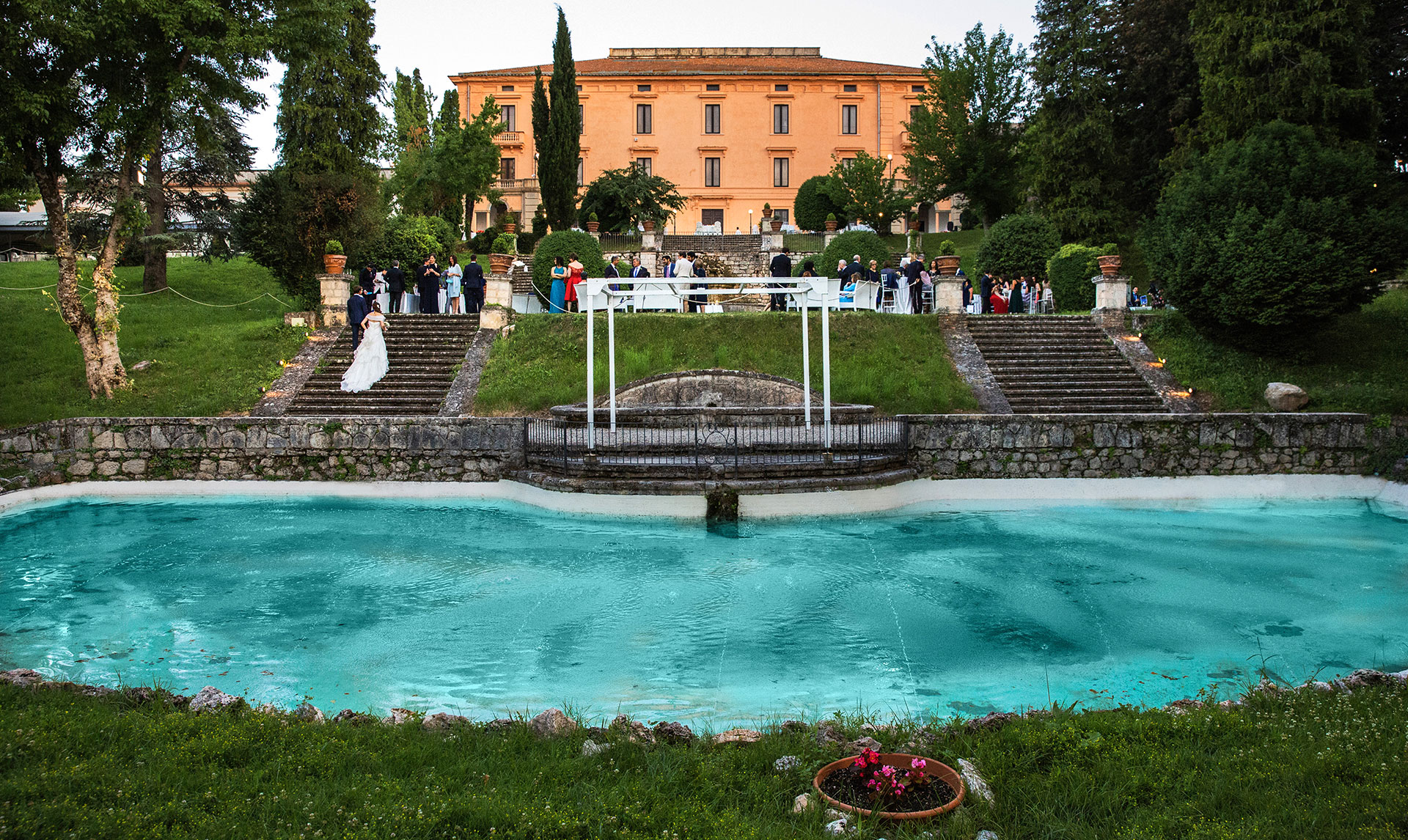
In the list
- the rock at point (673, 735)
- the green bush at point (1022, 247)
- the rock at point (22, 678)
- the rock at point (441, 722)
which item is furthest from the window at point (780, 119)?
the rock at point (673, 735)

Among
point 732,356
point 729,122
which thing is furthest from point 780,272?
point 729,122

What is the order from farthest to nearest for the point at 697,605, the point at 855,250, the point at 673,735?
the point at 855,250
the point at 697,605
the point at 673,735

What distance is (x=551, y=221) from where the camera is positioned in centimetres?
3738

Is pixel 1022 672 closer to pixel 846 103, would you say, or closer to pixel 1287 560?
pixel 1287 560

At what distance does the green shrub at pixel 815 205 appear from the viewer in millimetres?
40656

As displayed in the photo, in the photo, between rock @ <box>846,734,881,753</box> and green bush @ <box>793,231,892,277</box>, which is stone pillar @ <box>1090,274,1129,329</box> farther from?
rock @ <box>846,734,881,753</box>

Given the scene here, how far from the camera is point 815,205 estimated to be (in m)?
40.9

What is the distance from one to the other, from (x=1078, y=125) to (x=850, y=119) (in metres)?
18.9

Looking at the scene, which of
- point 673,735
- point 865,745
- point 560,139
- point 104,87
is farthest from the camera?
point 560,139

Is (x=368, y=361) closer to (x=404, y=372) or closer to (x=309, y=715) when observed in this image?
(x=404, y=372)

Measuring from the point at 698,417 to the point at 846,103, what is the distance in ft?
126

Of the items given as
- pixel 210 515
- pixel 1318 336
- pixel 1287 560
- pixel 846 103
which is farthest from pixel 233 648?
pixel 846 103

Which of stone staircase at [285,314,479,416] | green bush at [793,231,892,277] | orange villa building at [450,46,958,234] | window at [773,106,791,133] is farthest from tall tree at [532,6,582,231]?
stone staircase at [285,314,479,416]

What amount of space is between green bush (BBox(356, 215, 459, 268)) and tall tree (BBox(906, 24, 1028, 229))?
70.4ft
